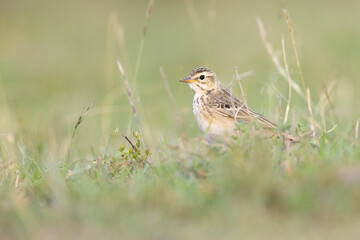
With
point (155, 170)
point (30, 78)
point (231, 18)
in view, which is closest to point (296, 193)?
point (155, 170)

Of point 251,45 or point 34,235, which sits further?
point 251,45

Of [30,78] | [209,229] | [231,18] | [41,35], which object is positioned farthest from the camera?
[231,18]

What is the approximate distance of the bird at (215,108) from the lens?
20.6ft

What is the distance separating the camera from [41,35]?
70.7 ft

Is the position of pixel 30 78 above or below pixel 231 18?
below

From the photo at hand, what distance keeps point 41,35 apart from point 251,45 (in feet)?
23.7

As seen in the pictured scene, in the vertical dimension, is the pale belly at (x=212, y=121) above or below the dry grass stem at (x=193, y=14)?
below

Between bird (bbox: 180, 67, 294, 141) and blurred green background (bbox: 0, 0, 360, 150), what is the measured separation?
51 centimetres

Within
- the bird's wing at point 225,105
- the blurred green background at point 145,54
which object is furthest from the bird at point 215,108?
the blurred green background at point 145,54

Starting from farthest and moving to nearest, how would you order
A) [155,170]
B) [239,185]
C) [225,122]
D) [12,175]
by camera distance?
[225,122] < [12,175] < [155,170] < [239,185]

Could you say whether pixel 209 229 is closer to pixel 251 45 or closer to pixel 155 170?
pixel 155 170

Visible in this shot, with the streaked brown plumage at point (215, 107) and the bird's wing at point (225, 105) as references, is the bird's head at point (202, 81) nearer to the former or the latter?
the streaked brown plumage at point (215, 107)

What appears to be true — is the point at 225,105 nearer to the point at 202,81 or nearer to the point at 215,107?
the point at 215,107

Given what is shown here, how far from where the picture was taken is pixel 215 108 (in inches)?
268
